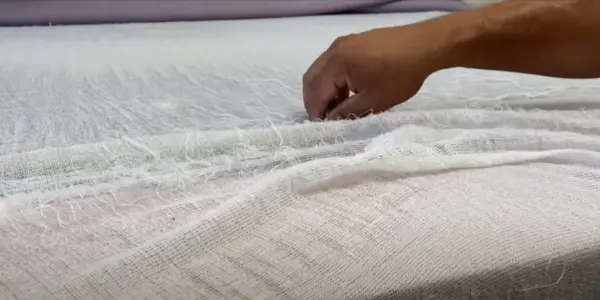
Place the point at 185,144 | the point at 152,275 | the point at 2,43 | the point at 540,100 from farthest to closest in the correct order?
the point at 2,43, the point at 540,100, the point at 185,144, the point at 152,275

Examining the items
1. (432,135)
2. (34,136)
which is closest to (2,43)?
(34,136)

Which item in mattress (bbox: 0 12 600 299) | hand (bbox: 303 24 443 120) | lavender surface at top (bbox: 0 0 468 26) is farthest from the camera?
lavender surface at top (bbox: 0 0 468 26)

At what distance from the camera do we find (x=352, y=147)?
1.75 feet

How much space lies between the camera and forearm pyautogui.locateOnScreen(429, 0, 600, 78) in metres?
0.59

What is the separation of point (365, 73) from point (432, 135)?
0.28ft

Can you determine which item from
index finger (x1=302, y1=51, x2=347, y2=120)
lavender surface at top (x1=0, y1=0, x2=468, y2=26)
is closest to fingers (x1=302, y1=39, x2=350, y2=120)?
index finger (x1=302, y1=51, x2=347, y2=120)

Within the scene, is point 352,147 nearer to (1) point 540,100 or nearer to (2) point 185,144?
(2) point 185,144

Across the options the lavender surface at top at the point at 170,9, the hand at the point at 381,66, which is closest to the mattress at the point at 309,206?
the hand at the point at 381,66

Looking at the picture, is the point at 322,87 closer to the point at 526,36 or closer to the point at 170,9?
the point at 526,36

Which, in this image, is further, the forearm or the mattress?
the forearm

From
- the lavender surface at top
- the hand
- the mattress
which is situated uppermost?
the hand

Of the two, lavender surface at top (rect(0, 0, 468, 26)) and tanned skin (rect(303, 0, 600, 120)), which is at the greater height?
tanned skin (rect(303, 0, 600, 120))

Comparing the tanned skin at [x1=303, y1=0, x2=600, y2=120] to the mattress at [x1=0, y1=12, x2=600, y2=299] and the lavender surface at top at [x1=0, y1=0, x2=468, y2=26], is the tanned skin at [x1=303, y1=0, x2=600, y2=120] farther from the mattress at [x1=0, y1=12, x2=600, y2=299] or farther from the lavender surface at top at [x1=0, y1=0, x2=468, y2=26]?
the lavender surface at top at [x1=0, y1=0, x2=468, y2=26]

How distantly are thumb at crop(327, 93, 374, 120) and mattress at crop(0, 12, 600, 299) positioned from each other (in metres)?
0.03
